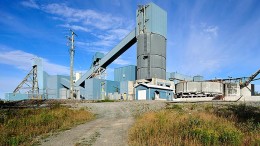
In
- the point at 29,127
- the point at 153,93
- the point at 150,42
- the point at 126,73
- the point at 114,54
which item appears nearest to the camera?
the point at 29,127

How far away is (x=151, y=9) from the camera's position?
1861 inches

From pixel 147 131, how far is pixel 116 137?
115 cm

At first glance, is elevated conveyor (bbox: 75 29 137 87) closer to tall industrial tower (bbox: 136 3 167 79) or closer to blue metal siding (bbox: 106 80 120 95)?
tall industrial tower (bbox: 136 3 167 79)

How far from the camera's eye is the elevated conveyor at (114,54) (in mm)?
50125

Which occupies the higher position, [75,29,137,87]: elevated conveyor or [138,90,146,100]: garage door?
[75,29,137,87]: elevated conveyor

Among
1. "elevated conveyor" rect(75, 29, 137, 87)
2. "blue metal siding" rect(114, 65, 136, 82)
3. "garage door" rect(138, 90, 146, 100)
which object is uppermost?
"elevated conveyor" rect(75, 29, 137, 87)

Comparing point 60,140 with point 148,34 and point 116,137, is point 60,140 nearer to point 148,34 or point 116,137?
point 116,137

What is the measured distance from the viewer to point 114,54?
166 feet

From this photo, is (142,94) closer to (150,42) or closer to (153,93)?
(153,93)

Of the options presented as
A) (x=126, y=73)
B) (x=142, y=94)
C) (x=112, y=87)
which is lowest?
(x=142, y=94)

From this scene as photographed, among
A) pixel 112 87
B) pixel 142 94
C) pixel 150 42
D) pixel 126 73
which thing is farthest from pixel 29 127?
pixel 126 73

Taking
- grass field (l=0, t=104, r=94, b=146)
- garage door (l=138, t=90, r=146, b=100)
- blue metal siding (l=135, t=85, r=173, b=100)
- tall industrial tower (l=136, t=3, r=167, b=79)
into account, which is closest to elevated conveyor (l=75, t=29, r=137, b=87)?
tall industrial tower (l=136, t=3, r=167, b=79)

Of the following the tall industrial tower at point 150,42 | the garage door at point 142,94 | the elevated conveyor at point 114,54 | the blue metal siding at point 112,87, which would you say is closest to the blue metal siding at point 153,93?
the garage door at point 142,94

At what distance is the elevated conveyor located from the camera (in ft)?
164
